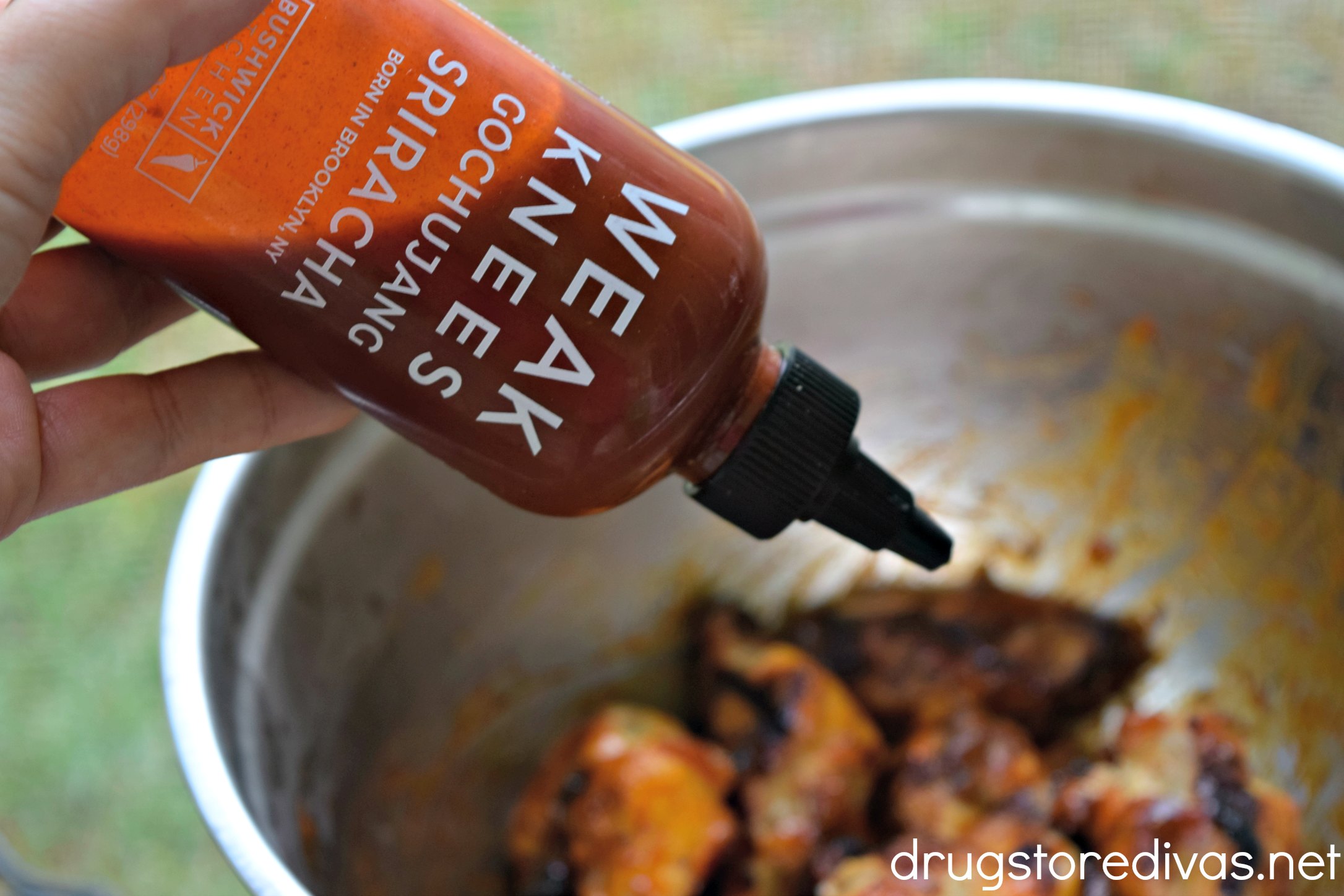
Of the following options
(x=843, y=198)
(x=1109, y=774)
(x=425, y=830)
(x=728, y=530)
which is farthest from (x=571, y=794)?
(x=843, y=198)

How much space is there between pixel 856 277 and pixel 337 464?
1.28 ft

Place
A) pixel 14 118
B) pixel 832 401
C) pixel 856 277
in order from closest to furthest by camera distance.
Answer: pixel 14 118, pixel 832 401, pixel 856 277

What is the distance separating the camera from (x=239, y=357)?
58 cm

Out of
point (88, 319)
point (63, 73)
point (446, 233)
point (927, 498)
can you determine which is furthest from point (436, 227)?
point (927, 498)

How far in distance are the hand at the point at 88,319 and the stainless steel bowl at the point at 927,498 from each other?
0.23 ft

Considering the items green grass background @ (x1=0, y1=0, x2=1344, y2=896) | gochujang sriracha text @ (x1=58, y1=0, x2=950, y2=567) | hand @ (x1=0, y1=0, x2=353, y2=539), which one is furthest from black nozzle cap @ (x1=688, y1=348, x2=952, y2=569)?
green grass background @ (x1=0, y1=0, x2=1344, y2=896)

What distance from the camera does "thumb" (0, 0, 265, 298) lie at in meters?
0.38

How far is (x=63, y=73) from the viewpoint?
379 mm

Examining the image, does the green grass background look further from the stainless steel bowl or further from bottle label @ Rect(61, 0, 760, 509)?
bottle label @ Rect(61, 0, 760, 509)

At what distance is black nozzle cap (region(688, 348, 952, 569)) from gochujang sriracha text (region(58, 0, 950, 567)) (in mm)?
33

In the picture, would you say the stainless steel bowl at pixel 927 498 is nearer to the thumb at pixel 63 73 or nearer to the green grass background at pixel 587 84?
the thumb at pixel 63 73

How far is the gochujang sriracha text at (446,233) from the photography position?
0.42 meters

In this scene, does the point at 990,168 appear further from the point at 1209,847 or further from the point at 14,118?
the point at 14,118

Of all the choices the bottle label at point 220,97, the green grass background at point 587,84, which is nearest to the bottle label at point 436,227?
A: the bottle label at point 220,97
